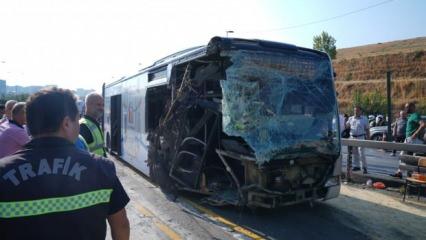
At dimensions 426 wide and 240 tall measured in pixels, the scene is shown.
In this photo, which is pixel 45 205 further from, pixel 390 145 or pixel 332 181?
pixel 390 145

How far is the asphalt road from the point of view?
615 cm

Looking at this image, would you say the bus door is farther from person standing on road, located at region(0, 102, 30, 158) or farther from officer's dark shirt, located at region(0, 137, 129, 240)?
officer's dark shirt, located at region(0, 137, 129, 240)

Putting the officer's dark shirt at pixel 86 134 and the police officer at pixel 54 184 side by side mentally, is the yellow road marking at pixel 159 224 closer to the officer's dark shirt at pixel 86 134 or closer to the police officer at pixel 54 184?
the officer's dark shirt at pixel 86 134

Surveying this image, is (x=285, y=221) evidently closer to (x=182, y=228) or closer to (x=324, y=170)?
(x=324, y=170)

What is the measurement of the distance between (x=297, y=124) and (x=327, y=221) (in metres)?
1.66

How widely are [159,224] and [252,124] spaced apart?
86.1 inches

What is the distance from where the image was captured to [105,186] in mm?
2152

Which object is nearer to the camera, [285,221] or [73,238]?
[73,238]

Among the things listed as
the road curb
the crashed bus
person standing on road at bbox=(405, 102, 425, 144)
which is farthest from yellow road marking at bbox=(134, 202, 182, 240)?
person standing on road at bbox=(405, 102, 425, 144)

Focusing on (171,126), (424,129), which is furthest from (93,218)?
(424,129)

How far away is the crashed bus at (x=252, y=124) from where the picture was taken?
675cm

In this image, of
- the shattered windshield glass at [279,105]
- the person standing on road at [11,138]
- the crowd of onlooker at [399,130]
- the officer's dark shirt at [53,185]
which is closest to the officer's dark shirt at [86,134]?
the person standing on road at [11,138]

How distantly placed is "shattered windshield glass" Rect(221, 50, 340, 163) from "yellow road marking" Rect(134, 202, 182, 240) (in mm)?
1699

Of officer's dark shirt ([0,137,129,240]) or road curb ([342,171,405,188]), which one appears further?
road curb ([342,171,405,188])
